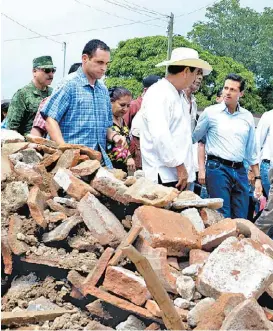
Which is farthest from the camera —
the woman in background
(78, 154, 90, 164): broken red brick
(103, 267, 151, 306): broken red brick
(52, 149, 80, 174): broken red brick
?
the woman in background

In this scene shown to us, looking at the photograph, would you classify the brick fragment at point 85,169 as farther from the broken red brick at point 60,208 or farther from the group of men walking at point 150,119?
the group of men walking at point 150,119

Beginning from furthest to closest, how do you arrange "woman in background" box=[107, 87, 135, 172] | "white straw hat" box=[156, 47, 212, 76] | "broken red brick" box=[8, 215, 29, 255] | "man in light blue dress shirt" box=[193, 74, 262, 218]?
1. "man in light blue dress shirt" box=[193, 74, 262, 218]
2. "woman in background" box=[107, 87, 135, 172]
3. "white straw hat" box=[156, 47, 212, 76]
4. "broken red brick" box=[8, 215, 29, 255]

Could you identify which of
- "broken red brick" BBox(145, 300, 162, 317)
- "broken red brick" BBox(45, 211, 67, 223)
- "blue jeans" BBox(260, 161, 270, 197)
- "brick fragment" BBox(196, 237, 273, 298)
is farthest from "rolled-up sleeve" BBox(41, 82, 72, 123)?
"blue jeans" BBox(260, 161, 270, 197)

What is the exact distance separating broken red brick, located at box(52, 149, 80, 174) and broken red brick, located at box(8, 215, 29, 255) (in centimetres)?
64

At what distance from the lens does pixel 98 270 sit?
10.7 feet

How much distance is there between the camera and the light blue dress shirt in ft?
19.3

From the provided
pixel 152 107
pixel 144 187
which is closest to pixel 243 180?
pixel 152 107

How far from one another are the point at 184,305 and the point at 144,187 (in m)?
1.03

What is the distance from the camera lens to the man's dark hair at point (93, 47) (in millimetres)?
4766

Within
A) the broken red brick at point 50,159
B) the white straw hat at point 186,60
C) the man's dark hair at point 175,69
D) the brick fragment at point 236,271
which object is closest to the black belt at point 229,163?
the white straw hat at point 186,60

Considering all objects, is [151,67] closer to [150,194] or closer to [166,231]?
[150,194]

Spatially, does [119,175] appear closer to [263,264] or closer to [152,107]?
[152,107]

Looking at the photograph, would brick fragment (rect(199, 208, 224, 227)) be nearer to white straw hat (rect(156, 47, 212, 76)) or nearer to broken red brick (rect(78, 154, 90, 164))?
broken red brick (rect(78, 154, 90, 164))

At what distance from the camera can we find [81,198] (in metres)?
3.86
